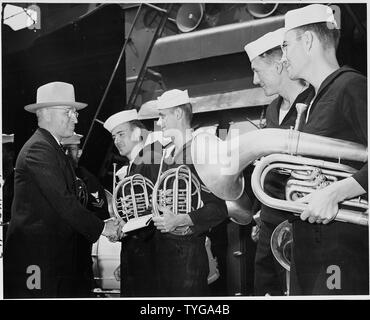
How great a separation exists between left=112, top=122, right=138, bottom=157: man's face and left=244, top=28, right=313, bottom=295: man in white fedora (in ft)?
3.62

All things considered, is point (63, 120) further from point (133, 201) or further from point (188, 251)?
point (188, 251)

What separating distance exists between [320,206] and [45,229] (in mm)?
2189

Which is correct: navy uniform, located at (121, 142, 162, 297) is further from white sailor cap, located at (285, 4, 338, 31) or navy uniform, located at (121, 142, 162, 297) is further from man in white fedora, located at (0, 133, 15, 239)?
white sailor cap, located at (285, 4, 338, 31)

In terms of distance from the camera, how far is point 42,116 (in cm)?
698

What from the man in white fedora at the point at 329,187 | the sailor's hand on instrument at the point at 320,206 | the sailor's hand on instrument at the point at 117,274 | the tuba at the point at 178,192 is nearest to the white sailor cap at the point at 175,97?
the tuba at the point at 178,192

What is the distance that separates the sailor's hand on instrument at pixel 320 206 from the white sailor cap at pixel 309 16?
53.0 inches

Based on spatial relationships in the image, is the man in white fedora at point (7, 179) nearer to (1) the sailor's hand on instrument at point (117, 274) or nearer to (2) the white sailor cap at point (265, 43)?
(1) the sailor's hand on instrument at point (117, 274)

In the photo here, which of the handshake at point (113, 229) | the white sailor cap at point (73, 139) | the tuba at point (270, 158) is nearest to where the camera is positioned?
the tuba at point (270, 158)

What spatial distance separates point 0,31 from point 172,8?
55.8 inches

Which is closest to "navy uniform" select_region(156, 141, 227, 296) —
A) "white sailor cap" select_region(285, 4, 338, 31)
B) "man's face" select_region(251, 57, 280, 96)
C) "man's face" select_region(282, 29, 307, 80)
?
"man's face" select_region(251, 57, 280, 96)

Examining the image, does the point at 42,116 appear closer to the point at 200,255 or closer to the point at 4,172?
the point at 4,172

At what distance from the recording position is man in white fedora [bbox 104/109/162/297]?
6.87 meters

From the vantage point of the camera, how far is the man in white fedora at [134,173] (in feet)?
22.5
